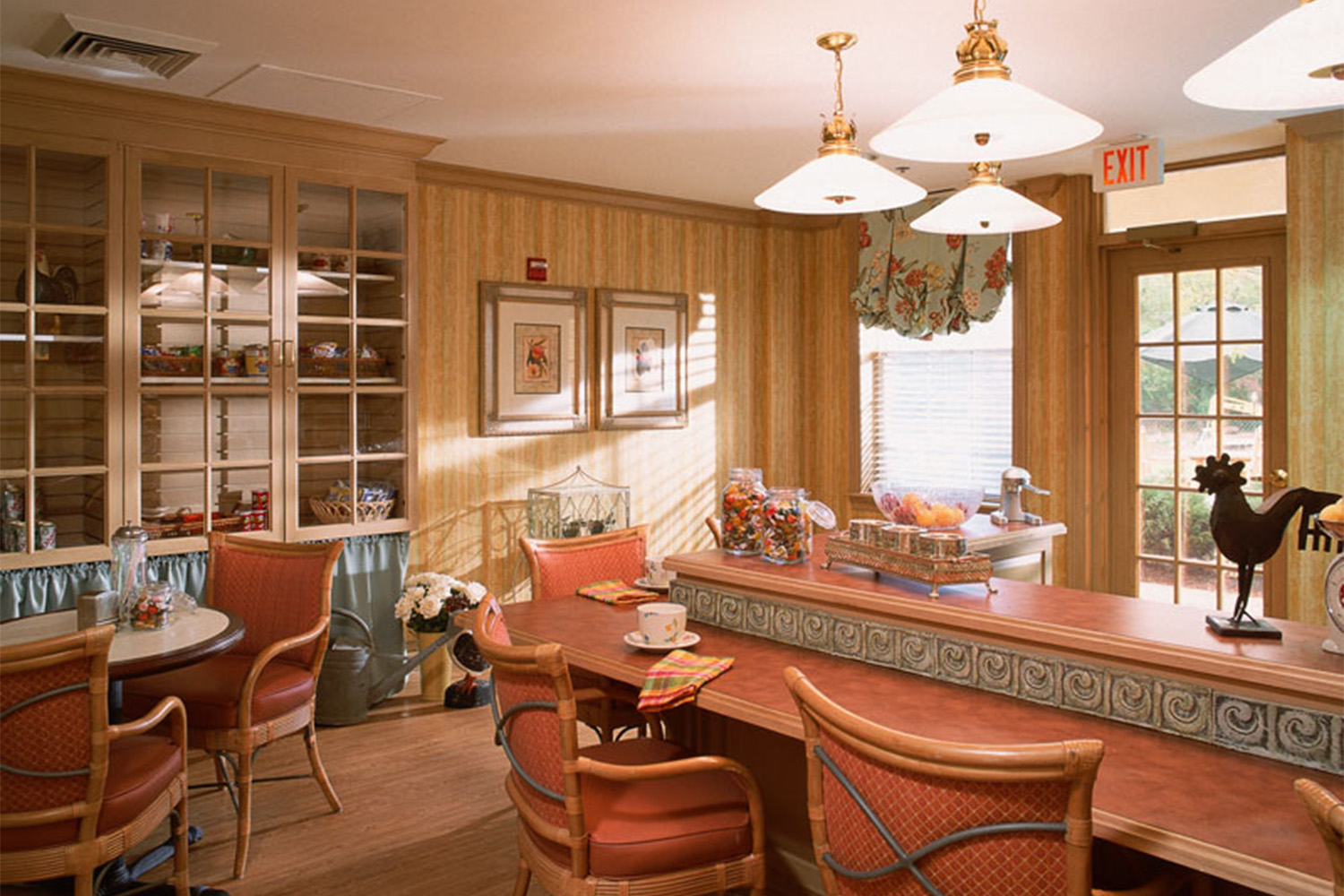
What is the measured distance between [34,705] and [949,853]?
1949 millimetres

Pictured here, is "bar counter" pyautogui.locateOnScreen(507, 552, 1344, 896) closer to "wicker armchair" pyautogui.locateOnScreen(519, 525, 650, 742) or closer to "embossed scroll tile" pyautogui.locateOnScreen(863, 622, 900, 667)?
"embossed scroll tile" pyautogui.locateOnScreen(863, 622, 900, 667)

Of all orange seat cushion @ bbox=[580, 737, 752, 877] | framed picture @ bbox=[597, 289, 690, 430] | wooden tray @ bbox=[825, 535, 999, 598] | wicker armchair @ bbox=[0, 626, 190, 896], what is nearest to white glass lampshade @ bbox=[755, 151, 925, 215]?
wooden tray @ bbox=[825, 535, 999, 598]

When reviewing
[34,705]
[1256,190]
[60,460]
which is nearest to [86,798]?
[34,705]

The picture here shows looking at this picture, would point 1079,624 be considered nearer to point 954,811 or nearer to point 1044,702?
point 1044,702

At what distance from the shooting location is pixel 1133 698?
1.91 meters

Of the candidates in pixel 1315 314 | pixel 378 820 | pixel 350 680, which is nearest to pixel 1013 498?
pixel 1315 314

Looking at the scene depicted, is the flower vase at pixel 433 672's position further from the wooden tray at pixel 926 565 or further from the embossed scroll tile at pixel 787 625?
the wooden tray at pixel 926 565

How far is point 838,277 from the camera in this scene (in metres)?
6.38

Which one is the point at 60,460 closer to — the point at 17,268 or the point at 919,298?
the point at 17,268

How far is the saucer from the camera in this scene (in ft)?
7.97

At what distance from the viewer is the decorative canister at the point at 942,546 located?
7.61 feet

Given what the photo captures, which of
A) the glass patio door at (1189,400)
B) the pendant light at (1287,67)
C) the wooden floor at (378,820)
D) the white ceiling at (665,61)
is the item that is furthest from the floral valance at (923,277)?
the pendant light at (1287,67)

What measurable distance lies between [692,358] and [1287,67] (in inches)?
193

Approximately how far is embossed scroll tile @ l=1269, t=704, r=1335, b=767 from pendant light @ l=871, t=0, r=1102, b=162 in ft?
3.46
